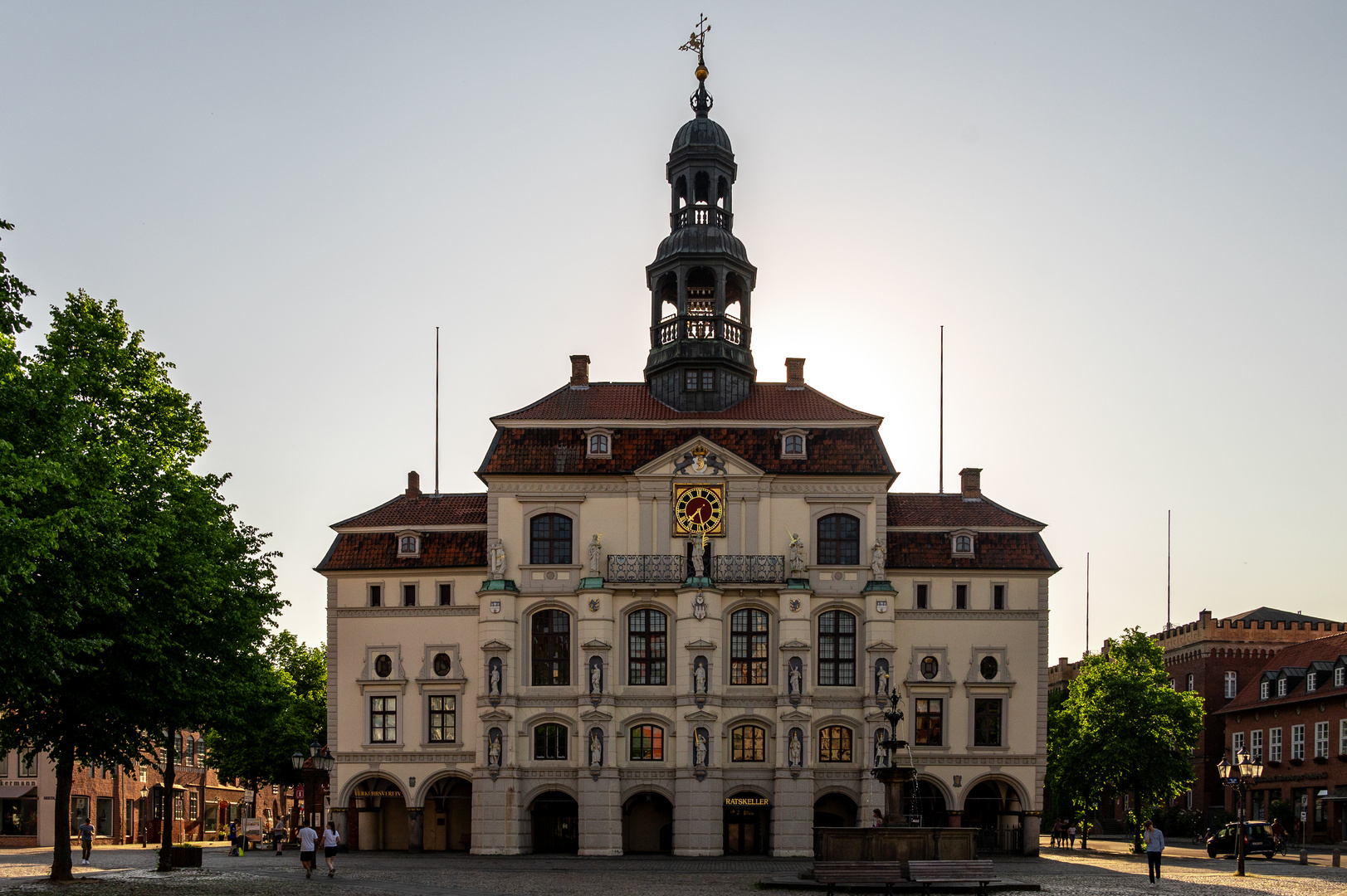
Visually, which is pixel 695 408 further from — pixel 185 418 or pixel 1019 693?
pixel 185 418

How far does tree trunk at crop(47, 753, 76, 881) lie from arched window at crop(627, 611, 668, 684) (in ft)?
78.1

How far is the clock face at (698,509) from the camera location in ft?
188

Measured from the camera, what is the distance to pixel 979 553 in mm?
58531

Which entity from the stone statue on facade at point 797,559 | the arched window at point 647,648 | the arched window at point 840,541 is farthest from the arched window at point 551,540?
the arched window at point 840,541

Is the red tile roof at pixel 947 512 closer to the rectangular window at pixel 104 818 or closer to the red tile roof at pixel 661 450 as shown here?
the red tile roof at pixel 661 450

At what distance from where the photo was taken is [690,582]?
5619cm

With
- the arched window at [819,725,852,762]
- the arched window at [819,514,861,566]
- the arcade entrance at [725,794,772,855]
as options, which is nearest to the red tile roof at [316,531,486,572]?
the arched window at [819,514,861,566]

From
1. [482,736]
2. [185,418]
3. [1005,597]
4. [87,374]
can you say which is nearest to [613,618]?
[482,736]

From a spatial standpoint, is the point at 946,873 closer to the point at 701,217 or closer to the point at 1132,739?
the point at 1132,739

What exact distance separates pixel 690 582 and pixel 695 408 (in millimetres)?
8285

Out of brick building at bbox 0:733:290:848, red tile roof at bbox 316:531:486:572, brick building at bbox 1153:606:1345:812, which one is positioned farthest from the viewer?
brick building at bbox 1153:606:1345:812

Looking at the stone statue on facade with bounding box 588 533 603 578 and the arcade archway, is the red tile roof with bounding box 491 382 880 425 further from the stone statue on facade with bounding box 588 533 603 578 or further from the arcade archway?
the arcade archway

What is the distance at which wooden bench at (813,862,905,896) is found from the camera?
1359 inches

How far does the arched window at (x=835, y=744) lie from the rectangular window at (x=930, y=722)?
297 centimetres
